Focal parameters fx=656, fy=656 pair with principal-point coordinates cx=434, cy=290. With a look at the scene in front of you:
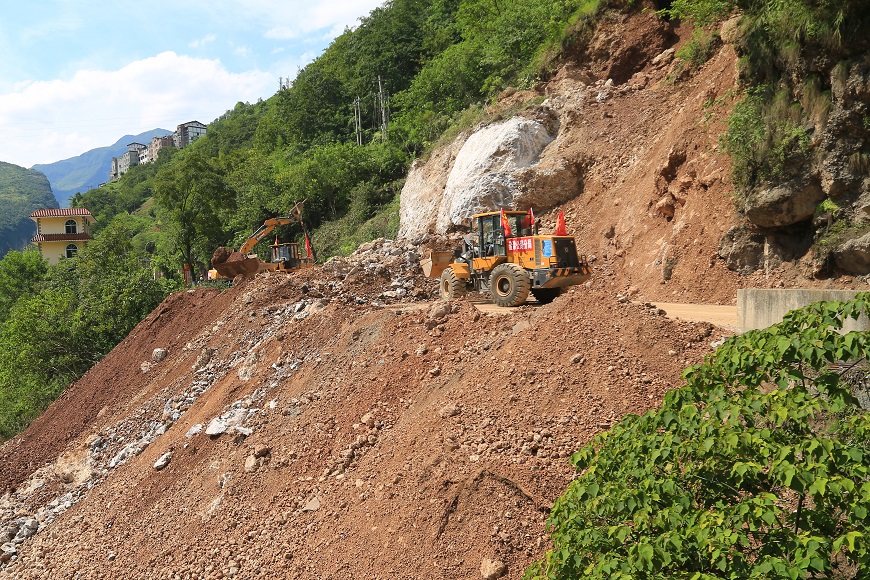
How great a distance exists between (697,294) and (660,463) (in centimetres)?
1146

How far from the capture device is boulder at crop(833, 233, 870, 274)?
37.4 ft

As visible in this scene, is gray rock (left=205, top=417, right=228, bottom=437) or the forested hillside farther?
the forested hillside

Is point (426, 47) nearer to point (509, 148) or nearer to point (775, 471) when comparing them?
point (509, 148)

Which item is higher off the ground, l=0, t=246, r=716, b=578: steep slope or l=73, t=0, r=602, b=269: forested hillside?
l=73, t=0, r=602, b=269: forested hillside

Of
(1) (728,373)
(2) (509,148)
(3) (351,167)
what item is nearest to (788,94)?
(2) (509,148)

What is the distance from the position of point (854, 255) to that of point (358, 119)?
3922 centimetres

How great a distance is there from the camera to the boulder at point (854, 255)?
11406mm

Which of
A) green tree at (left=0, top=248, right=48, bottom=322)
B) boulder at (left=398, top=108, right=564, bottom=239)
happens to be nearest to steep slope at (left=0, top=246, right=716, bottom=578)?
boulder at (left=398, top=108, right=564, bottom=239)

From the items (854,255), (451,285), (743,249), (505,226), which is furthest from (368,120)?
(854,255)

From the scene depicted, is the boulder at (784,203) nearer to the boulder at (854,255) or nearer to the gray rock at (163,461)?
the boulder at (854,255)

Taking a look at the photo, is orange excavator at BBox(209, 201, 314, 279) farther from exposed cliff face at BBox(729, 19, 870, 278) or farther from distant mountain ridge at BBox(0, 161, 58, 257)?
distant mountain ridge at BBox(0, 161, 58, 257)

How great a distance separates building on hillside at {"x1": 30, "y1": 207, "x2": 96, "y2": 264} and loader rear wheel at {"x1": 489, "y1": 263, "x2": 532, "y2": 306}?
50.1 metres

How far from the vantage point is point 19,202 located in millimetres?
124938

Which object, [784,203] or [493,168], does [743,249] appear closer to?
[784,203]
